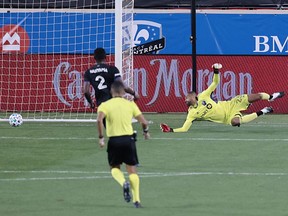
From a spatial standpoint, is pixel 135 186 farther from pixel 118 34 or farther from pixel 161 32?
pixel 161 32

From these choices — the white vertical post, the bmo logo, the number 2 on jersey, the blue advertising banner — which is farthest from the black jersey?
the bmo logo

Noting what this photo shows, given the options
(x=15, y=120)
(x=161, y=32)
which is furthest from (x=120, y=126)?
(x=161, y=32)

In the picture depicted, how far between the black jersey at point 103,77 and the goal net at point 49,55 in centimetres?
1025

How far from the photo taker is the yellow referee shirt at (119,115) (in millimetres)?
13844

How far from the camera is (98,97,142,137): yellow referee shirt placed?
13844 millimetres

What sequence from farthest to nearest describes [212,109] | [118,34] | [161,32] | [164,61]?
[161,32], [164,61], [118,34], [212,109]

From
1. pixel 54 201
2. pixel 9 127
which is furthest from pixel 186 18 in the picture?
pixel 54 201

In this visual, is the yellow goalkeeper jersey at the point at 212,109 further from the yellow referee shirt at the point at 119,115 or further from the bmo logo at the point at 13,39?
the yellow referee shirt at the point at 119,115

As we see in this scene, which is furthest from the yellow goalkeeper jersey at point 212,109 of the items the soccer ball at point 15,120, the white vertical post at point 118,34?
the soccer ball at point 15,120

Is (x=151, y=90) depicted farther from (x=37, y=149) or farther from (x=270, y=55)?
(x=37, y=149)

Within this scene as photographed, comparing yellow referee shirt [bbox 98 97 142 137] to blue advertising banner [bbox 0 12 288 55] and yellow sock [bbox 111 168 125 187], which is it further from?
blue advertising banner [bbox 0 12 288 55]

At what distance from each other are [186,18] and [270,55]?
8.73 feet

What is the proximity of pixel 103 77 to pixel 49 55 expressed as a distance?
1141 centimetres

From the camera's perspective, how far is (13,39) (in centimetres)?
3042
